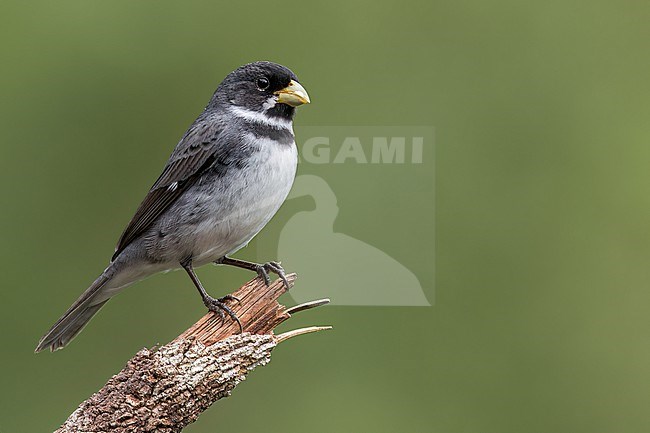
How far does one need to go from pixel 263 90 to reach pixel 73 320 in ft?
4.99

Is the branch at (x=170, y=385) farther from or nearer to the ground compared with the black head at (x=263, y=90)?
nearer to the ground

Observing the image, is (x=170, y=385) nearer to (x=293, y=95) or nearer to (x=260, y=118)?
(x=260, y=118)

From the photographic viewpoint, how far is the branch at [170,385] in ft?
12.5

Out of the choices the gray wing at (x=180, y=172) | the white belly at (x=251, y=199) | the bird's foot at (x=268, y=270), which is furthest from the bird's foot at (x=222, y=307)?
the gray wing at (x=180, y=172)

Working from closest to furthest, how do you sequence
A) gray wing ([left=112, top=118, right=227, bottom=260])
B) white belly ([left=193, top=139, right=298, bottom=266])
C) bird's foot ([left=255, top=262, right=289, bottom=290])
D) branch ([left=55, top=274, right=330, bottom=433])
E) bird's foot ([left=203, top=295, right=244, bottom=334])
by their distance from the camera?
branch ([left=55, top=274, right=330, bottom=433]) < bird's foot ([left=203, top=295, right=244, bottom=334]) < bird's foot ([left=255, top=262, right=289, bottom=290]) < white belly ([left=193, top=139, right=298, bottom=266]) < gray wing ([left=112, top=118, right=227, bottom=260])

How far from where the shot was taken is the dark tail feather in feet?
15.2

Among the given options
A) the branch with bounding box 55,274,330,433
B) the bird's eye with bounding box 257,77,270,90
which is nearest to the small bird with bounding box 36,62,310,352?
the bird's eye with bounding box 257,77,270,90

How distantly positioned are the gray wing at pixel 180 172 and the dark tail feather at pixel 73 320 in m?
0.24

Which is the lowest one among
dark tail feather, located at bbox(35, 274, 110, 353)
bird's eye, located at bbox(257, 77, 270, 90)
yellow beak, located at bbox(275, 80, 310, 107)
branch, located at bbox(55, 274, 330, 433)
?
branch, located at bbox(55, 274, 330, 433)

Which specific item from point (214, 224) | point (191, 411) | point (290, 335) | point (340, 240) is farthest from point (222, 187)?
point (340, 240)

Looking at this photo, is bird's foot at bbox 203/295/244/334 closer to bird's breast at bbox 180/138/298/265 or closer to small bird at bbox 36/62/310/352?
small bird at bbox 36/62/310/352

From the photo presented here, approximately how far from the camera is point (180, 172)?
4.60m

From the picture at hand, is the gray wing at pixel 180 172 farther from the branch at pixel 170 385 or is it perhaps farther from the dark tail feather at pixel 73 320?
the branch at pixel 170 385

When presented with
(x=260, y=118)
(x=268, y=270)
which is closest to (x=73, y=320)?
(x=268, y=270)
